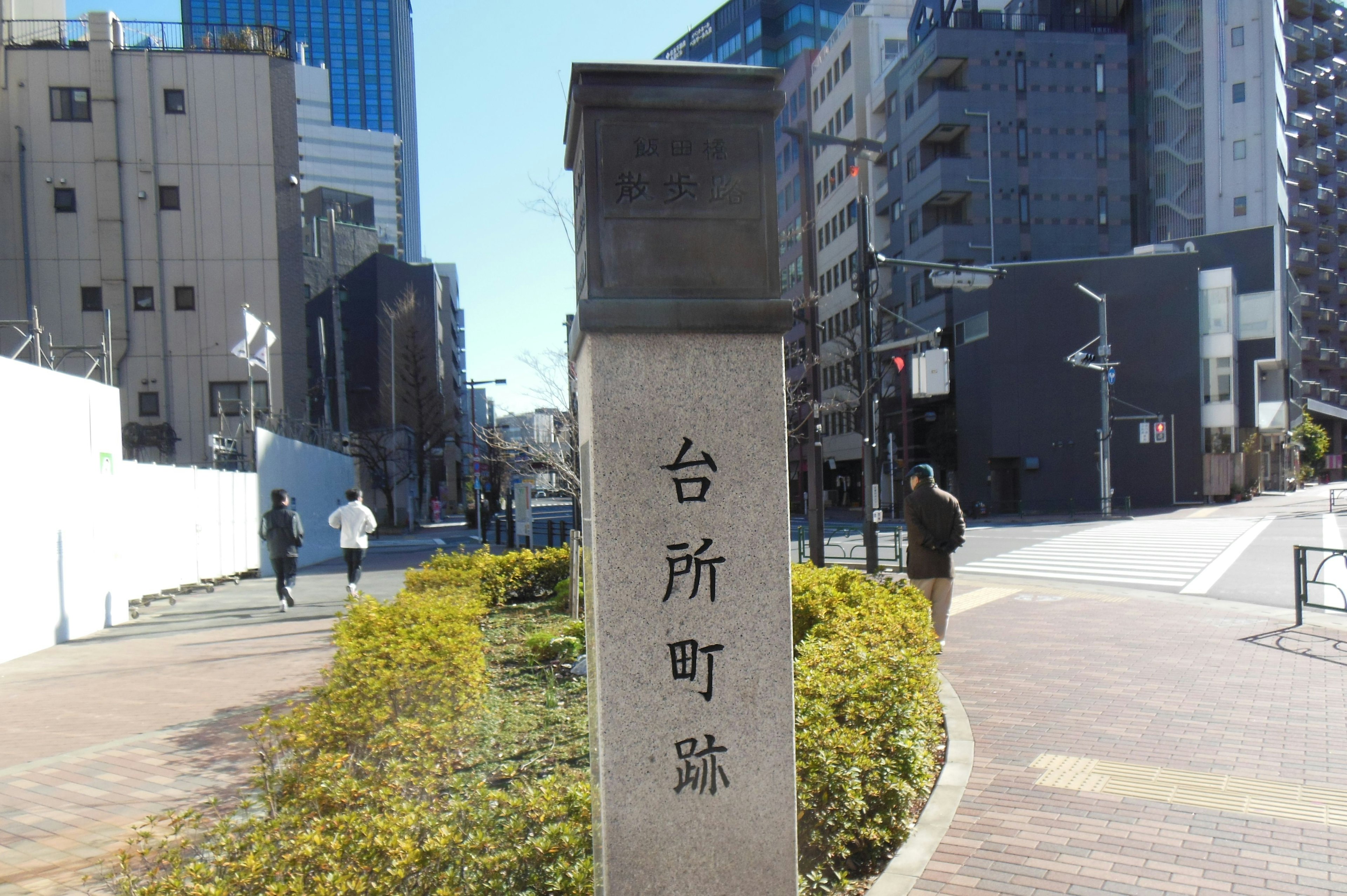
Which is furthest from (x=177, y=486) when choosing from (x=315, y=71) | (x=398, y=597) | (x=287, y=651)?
(x=315, y=71)

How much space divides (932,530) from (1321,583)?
4304 millimetres

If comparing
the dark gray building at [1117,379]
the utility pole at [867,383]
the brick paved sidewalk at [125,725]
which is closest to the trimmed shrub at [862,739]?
the brick paved sidewalk at [125,725]

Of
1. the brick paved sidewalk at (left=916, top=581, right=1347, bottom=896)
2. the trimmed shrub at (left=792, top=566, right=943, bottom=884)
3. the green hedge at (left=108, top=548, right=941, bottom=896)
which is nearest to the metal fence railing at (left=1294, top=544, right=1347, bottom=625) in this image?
the brick paved sidewalk at (left=916, top=581, right=1347, bottom=896)

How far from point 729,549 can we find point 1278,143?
66.7 meters

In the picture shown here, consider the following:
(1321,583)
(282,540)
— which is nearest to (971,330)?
(1321,583)

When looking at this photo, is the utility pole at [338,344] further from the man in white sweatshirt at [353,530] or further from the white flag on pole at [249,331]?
the man in white sweatshirt at [353,530]

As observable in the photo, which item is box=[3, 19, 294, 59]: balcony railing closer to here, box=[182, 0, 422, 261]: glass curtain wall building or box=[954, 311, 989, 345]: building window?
box=[954, 311, 989, 345]: building window

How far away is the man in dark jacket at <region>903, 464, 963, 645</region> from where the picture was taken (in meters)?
9.05

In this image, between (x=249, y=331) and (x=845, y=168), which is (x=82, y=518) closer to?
(x=249, y=331)

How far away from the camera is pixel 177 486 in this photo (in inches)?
673

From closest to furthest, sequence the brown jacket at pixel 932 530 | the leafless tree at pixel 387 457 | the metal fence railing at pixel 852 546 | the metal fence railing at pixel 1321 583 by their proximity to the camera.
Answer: the brown jacket at pixel 932 530, the metal fence railing at pixel 1321 583, the metal fence railing at pixel 852 546, the leafless tree at pixel 387 457

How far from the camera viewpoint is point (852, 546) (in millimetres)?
20578

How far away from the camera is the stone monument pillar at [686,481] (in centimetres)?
353

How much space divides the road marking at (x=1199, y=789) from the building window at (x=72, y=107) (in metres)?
38.9
